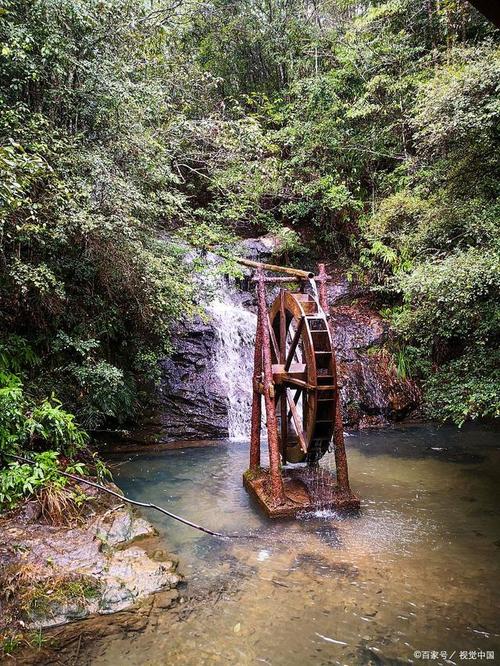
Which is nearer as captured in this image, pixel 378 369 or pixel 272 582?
pixel 272 582

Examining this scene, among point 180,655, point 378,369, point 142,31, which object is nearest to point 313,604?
point 180,655

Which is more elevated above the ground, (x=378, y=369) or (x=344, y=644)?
(x=378, y=369)

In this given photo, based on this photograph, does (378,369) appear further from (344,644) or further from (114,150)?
(344,644)

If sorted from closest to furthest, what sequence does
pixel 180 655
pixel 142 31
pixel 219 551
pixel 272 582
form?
pixel 180 655
pixel 272 582
pixel 219 551
pixel 142 31

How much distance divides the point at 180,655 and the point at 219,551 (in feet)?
5.19

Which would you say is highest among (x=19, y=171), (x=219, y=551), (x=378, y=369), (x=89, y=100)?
(x=89, y=100)

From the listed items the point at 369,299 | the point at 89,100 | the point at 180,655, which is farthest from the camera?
the point at 369,299

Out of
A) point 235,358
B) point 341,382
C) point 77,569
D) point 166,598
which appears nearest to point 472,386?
point 341,382

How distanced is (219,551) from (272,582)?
83 centimetres

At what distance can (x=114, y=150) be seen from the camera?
7.14 meters

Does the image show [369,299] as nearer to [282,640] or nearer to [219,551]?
[219,551]

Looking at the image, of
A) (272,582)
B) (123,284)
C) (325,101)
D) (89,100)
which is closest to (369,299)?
(325,101)

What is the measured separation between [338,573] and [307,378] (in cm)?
246

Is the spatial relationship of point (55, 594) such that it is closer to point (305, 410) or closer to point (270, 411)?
point (270, 411)
